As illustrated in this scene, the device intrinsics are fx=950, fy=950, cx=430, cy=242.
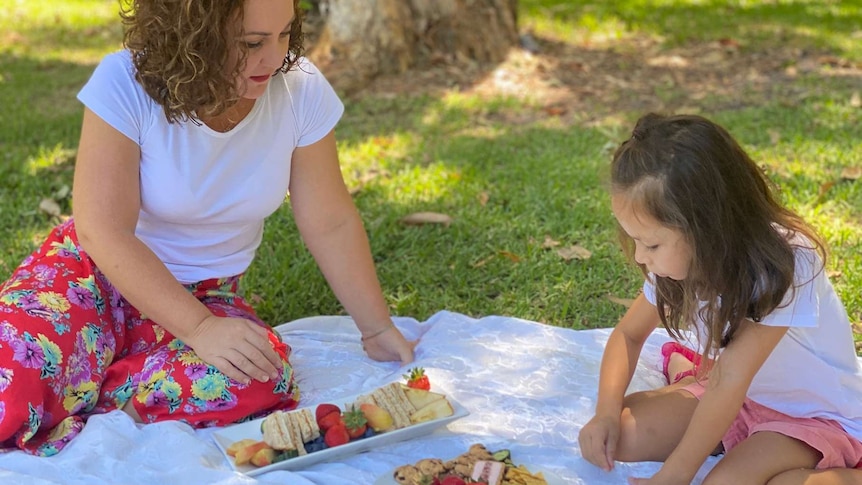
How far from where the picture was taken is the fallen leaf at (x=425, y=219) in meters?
3.73

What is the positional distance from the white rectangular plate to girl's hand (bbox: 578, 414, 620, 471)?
0.98 ft

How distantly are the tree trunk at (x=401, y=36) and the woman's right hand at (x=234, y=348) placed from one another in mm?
3337

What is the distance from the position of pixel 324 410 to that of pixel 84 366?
0.61 metres

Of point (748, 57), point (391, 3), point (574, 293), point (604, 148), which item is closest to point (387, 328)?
point (574, 293)

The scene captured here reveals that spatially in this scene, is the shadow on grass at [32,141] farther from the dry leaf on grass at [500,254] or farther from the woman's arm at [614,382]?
the woman's arm at [614,382]

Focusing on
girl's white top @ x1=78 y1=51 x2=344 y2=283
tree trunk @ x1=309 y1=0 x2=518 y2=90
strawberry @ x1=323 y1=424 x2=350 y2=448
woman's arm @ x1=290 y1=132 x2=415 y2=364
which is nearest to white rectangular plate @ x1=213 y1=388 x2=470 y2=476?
strawberry @ x1=323 y1=424 x2=350 y2=448

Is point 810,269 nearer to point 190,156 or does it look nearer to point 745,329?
point 745,329

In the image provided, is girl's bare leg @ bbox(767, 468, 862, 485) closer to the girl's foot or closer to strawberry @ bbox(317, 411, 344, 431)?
the girl's foot

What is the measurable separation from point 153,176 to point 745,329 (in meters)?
1.48

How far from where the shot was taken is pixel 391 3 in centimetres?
563

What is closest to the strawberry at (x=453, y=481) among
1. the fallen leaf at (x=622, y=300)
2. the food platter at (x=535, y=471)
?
the food platter at (x=535, y=471)

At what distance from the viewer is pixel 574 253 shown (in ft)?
11.3

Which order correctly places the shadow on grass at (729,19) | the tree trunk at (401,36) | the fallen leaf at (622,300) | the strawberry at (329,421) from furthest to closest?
the shadow on grass at (729,19)
the tree trunk at (401,36)
the fallen leaf at (622,300)
the strawberry at (329,421)

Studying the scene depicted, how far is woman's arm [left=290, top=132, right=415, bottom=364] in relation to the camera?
2.74 meters
